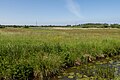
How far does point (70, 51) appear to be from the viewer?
16344 millimetres

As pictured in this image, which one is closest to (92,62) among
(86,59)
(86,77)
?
(86,59)

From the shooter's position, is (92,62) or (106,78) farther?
(92,62)

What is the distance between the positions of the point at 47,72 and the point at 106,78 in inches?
137

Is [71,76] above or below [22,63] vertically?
below

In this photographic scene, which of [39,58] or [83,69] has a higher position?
[39,58]

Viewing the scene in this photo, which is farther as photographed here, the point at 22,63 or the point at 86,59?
the point at 86,59

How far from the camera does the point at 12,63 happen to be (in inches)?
458

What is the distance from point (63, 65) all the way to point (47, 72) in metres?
1.94

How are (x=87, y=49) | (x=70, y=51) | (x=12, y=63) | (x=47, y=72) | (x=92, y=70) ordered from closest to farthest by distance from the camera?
(x=12, y=63) < (x=47, y=72) < (x=92, y=70) < (x=70, y=51) < (x=87, y=49)

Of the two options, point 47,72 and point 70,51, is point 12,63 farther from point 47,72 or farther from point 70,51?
point 70,51

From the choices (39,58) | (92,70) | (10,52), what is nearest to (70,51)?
(92,70)

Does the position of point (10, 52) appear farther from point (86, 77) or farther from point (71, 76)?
point (86, 77)

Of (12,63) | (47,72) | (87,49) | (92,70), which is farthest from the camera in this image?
(87,49)

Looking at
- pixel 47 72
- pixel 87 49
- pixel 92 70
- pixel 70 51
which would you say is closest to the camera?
pixel 47 72
